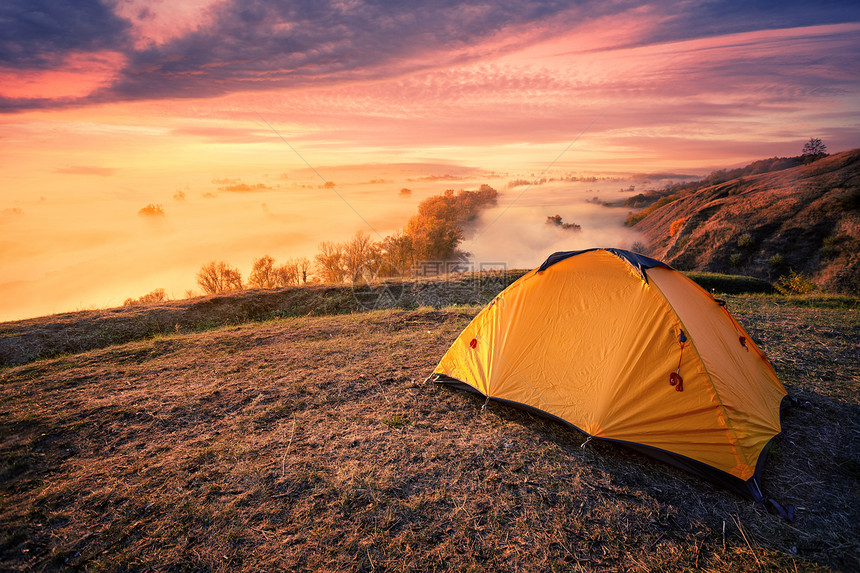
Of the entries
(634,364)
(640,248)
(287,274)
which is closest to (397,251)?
(287,274)

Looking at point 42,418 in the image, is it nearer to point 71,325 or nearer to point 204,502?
point 204,502

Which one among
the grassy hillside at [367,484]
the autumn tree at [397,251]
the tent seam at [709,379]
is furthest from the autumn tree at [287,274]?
the tent seam at [709,379]

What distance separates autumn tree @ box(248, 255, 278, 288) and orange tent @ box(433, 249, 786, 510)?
25.6 m

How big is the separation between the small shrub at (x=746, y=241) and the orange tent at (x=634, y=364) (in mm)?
30075

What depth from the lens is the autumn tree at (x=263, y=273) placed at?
28.9 m

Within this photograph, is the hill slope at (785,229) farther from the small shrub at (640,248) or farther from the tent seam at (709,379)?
the tent seam at (709,379)

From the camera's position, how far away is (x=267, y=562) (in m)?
3.70

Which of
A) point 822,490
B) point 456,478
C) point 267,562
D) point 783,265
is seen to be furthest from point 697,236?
point 267,562

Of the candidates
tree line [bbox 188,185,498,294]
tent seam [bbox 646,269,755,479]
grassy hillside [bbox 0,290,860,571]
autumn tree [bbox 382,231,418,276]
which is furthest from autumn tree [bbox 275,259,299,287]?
tent seam [bbox 646,269,755,479]

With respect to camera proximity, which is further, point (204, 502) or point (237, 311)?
point (237, 311)

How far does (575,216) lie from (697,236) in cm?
2158

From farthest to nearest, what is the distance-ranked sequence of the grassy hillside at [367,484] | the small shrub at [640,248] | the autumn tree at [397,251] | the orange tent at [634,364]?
the small shrub at [640,248], the autumn tree at [397,251], the orange tent at [634,364], the grassy hillside at [367,484]

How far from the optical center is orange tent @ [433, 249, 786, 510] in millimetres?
4871

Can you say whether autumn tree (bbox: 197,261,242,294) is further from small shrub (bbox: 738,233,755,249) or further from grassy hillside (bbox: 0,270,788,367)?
Answer: small shrub (bbox: 738,233,755,249)
